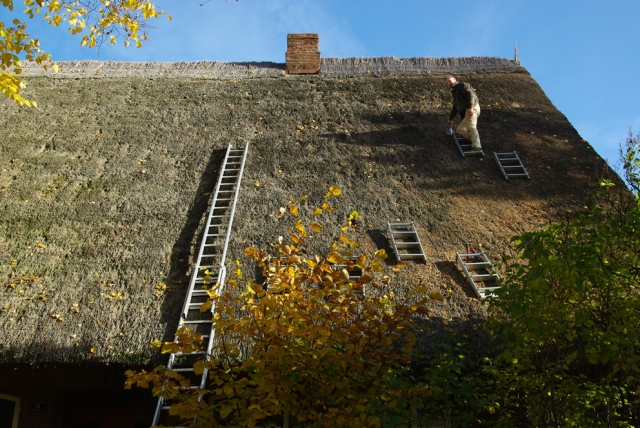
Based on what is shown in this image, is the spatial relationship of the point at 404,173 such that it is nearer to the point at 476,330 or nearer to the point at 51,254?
the point at 476,330

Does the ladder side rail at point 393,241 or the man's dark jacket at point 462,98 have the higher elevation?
the man's dark jacket at point 462,98

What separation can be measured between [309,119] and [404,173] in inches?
91.3

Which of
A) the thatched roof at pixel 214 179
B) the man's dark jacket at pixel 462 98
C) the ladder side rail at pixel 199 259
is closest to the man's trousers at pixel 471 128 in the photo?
the man's dark jacket at pixel 462 98

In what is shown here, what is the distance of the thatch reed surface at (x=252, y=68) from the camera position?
38.6 feet

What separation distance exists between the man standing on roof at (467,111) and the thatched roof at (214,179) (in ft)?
0.96

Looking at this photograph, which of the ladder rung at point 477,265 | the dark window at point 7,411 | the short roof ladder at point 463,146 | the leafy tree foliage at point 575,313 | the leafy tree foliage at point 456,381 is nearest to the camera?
the leafy tree foliage at point 575,313

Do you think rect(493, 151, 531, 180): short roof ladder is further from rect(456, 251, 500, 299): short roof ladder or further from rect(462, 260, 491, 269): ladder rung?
rect(462, 260, 491, 269): ladder rung

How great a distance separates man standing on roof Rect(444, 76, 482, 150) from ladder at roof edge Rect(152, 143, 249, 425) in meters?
3.57

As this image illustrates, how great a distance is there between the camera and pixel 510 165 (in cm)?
904

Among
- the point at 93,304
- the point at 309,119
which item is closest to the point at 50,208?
the point at 93,304

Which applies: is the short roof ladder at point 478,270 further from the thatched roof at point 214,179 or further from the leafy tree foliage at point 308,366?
the leafy tree foliage at point 308,366

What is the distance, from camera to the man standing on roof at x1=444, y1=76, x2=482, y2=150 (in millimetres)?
9492

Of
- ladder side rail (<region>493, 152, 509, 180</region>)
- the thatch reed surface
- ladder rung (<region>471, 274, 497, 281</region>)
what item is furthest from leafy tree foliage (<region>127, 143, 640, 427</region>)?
the thatch reed surface

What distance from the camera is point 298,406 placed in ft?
15.1
